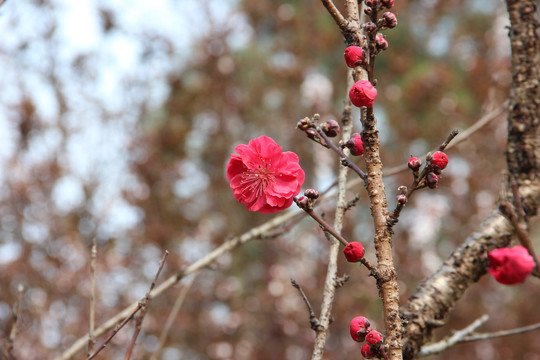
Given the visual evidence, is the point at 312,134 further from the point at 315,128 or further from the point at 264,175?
the point at 264,175

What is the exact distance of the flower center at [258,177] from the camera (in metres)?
1.04

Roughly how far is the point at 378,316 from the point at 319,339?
529 centimetres

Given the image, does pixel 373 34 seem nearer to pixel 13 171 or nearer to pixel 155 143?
pixel 13 171

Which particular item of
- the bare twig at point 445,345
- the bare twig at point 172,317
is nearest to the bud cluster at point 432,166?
the bare twig at point 445,345

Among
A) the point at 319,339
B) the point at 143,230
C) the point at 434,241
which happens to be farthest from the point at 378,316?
the point at 319,339

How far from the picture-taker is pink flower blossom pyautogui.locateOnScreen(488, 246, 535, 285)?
0.75 m

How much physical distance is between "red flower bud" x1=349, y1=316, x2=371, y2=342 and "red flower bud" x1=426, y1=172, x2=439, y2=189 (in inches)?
12.0

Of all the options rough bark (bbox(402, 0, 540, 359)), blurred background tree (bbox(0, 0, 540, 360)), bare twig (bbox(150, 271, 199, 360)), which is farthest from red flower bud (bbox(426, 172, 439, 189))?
blurred background tree (bbox(0, 0, 540, 360))

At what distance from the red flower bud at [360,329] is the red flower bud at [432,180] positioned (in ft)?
1.00

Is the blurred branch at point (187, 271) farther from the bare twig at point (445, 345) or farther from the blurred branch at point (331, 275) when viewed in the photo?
the bare twig at point (445, 345)

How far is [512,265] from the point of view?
0.76 meters

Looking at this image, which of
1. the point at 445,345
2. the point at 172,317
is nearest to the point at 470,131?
the point at 445,345

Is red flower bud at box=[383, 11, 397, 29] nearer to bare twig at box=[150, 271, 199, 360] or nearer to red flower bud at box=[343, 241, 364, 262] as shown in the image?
red flower bud at box=[343, 241, 364, 262]

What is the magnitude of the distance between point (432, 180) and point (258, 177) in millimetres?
397
